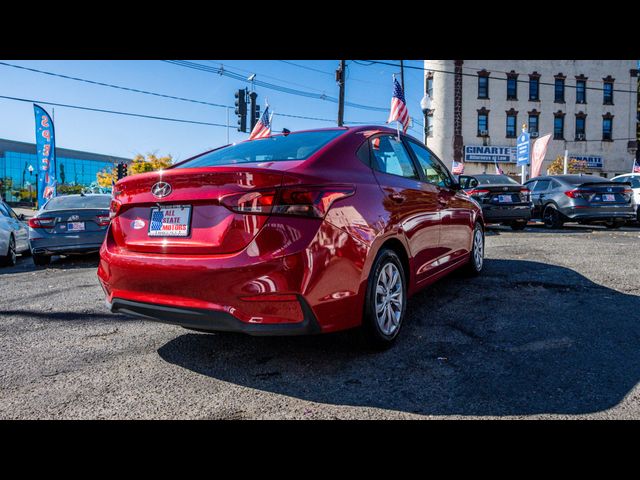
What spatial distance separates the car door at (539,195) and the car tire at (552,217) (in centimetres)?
25

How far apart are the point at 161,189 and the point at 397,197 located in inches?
66.1

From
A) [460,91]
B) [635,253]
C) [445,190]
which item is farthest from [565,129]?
[445,190]

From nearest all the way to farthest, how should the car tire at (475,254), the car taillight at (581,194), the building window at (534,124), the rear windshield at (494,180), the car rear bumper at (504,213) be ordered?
the car tire at (475,254) → the car rear bumper at (504,213) → the car taillight at (581,194) → the rear windshield at (494,180) → the building window at (534,124)

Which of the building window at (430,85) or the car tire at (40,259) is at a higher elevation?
the building window at (430,85)

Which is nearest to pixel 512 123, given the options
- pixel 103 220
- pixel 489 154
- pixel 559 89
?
pixel 489 154

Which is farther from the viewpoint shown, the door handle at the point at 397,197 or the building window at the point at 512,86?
the building window at the point at 512,86

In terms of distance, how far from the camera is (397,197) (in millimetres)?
3412

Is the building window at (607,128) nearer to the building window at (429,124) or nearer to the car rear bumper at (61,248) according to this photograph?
the building window at (429,124)

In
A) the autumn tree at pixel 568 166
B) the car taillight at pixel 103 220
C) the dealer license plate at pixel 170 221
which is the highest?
the autumn tree at pixel 568 166

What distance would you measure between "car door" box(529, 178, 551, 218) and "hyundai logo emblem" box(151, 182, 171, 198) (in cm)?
1186

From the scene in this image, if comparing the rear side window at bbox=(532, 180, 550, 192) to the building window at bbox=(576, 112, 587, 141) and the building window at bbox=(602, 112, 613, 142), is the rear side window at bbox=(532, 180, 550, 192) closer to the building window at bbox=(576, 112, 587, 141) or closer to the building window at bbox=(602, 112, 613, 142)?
the building window at bbox=(576, 112, 587, 141)

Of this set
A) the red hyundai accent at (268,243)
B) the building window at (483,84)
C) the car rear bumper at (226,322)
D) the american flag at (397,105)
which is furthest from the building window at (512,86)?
the car rear bumper at (226,322)

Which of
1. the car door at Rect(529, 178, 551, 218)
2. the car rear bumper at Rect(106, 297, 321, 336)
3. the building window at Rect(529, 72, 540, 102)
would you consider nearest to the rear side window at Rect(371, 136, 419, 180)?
the car rear bumper at Rect(106, 297, 321, 336)

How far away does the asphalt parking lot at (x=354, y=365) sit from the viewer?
2.40m
